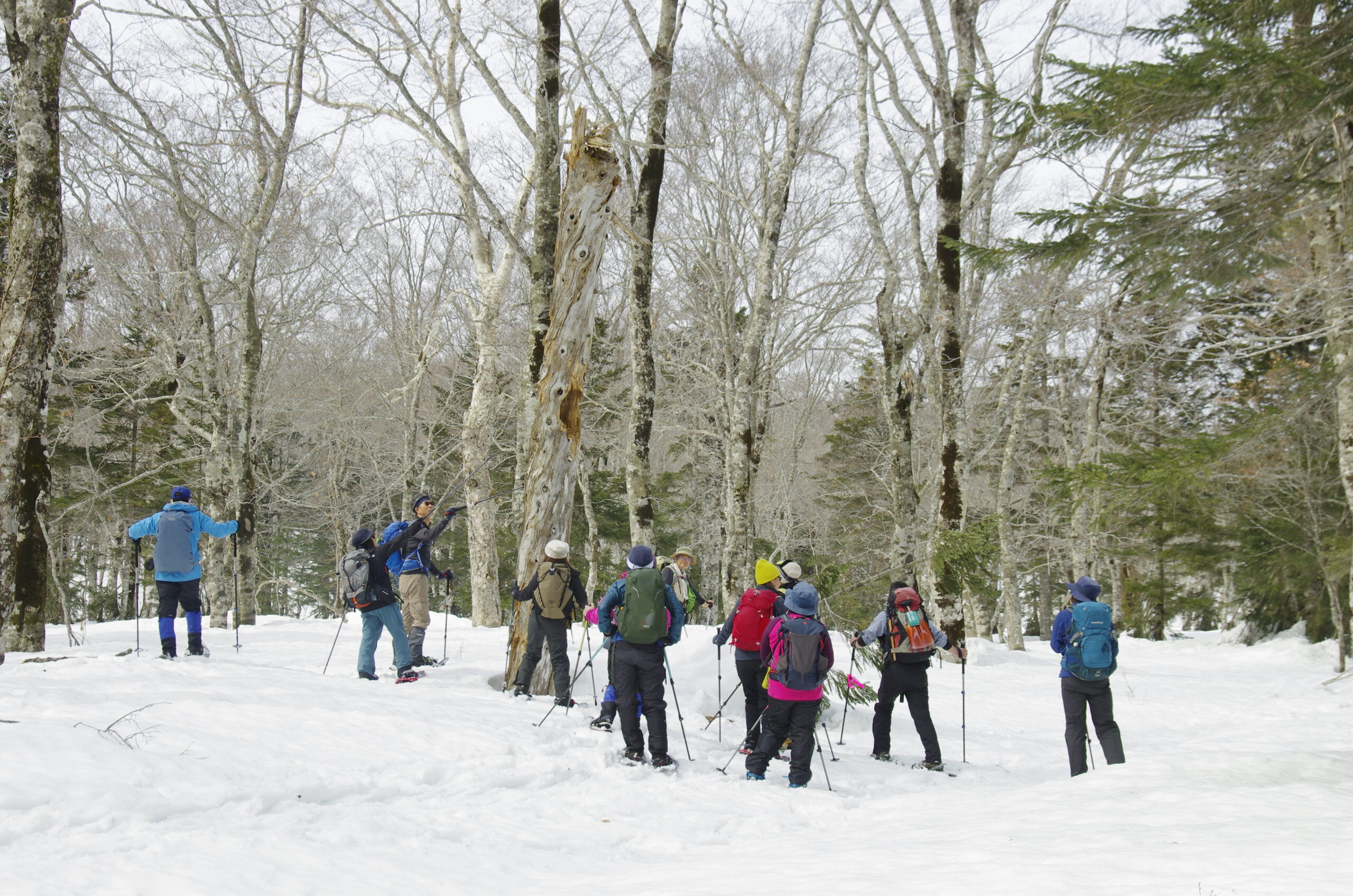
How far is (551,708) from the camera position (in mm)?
6840

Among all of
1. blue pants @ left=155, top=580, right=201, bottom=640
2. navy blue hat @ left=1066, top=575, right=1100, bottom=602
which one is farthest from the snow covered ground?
navy blue hat @ left=1066, top=575, right=1100, bottom=602

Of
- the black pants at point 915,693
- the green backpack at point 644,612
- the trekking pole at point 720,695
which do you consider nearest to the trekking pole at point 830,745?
the black pants at point 915,693

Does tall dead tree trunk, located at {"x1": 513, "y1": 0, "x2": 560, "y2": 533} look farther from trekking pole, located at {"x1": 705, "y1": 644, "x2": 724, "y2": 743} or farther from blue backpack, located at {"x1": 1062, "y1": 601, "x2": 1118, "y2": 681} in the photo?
blue backpack, located at {"x1": 1062, "y1": 601, "x2": 1118, "y2": 681}

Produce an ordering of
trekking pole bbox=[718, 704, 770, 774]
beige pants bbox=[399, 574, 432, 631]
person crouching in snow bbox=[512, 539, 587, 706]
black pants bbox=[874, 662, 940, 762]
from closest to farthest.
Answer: trekking pole bbox=[718, 704, 770, 774]
person crouching in snow bbox=[512, 539, 587, 706]
black pants bbox=[874, 662, 940, 762]
beige pants bbox=[399, 574, 432, 631]

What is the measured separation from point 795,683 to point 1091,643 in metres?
2.51

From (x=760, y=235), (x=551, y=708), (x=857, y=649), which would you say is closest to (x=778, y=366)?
(x=760, y=235)

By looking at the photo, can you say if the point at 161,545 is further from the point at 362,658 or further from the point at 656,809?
the point at 656,809

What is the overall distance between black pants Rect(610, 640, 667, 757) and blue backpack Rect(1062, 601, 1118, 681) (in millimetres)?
3442

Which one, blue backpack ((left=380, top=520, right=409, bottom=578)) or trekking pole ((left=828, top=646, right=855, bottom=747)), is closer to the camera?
trekking pole ((left=828, top=646, right=855, bottom=747))

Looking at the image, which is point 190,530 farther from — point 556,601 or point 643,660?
point 643,660

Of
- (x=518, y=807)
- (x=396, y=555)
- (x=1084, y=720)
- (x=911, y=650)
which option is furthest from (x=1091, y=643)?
(x=396, y=555)

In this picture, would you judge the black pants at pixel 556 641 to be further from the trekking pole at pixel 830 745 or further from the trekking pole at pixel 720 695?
the trekking pole at pixel 830 745

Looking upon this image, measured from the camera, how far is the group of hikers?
6.20 metres

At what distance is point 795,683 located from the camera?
6125 mm
